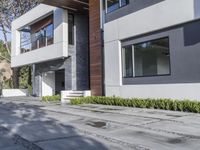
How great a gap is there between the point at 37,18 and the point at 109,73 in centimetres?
1031

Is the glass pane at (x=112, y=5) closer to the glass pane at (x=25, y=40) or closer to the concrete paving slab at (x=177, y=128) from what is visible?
the concrete paving slab at (x=177, y=128)

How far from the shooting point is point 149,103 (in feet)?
39.7

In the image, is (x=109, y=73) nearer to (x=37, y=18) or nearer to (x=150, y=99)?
(x=150, y=99)

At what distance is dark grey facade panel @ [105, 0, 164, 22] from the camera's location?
43.7 feet

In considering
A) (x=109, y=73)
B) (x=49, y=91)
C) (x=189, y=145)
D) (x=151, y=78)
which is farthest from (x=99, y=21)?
(x=189, y=145)

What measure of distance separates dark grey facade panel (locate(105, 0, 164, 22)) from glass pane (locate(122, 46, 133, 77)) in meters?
1.91

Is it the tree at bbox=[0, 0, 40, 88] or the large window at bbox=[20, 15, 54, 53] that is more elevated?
the tree at bbox=[0, 0, 40, 88]

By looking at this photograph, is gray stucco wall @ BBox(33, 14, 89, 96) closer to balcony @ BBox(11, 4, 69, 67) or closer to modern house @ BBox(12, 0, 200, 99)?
modern house @ BBox(12, 0, 200, 99)

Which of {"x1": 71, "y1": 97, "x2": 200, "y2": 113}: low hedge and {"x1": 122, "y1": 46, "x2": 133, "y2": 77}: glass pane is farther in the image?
{"x1": 122, "y1": 46, "x2": 133, "y2": 77}: glass pane

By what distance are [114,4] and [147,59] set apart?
166 inches

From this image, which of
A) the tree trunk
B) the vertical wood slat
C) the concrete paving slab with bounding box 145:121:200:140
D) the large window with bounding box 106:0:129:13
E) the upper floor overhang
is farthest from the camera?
the tree trunk

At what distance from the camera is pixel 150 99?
12273mm

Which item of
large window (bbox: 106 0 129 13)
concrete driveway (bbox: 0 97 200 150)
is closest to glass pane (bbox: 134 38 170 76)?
large window (bbox: 106 0 129 13)

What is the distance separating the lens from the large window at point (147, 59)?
1245 centimetres
